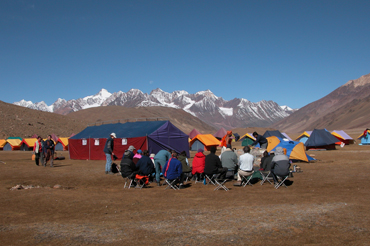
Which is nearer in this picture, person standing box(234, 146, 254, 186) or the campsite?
the campsite

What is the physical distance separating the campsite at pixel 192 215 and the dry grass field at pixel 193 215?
0.02 m

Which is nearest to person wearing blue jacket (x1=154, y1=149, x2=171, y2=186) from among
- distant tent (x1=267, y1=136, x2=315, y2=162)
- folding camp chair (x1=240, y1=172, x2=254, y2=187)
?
folding camp chair (x1=240, y1=172, x2=254, y2=187)

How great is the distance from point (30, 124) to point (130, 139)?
62.7 metres

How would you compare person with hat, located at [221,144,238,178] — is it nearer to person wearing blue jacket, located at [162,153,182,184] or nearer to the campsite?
the campsite

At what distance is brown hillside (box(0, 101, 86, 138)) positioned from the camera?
233 feet

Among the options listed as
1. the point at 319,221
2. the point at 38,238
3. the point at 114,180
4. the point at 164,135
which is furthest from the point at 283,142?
the point at 38,238

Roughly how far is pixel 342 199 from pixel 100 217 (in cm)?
689

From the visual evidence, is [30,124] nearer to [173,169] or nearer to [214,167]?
[173,169]

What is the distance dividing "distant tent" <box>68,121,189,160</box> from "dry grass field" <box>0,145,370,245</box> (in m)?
11.0

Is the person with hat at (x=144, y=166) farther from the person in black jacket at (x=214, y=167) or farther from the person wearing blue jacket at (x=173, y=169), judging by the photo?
the person in black jacket at (x=214, y=167)

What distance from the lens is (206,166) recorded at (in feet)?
39.4

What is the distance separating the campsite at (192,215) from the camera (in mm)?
5945

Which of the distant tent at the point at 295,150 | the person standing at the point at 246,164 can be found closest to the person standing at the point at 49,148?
the person standing at the point at 246,164

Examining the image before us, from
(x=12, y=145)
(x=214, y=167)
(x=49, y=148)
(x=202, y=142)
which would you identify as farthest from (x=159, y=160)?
(x=12, y=145)
